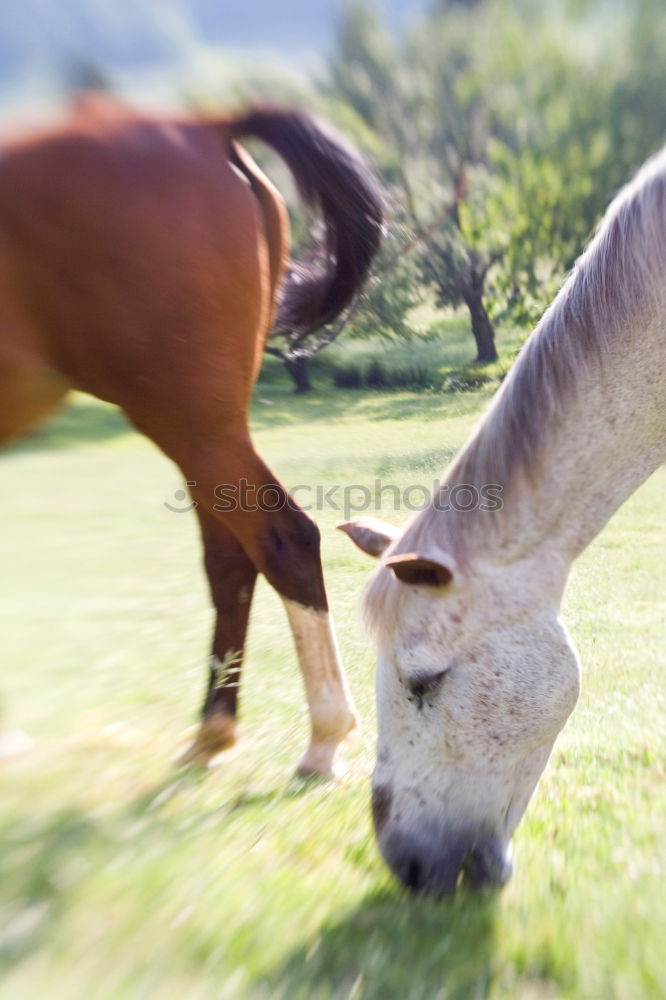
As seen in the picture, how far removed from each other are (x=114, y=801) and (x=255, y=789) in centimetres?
40

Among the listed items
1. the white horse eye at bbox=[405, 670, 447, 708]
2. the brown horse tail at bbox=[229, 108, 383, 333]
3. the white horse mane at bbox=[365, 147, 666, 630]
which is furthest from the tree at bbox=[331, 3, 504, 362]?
the white horse eye at bbox=[405, 670, 447, 708]

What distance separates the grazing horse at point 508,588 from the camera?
156 centimetres

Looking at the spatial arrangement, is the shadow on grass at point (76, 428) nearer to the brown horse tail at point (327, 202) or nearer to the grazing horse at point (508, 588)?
the brown horse tail at point (327, 202)

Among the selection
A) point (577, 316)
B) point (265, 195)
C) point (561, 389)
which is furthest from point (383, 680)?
point (265, 195)

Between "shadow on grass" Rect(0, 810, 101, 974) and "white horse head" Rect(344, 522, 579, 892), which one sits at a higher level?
"white horse head" Rect(344, 522, 579, 892)

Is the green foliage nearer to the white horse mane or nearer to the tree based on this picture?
the tree

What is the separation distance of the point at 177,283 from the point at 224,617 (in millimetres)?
1063

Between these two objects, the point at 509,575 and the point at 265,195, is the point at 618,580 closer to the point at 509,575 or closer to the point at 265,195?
the point at 509,575

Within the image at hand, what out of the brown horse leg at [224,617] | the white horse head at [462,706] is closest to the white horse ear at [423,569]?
the white horse head at [462,706]

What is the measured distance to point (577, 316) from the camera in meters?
1.59

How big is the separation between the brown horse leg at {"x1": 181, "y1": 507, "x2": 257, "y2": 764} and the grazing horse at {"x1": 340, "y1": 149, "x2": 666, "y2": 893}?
79 centimetres

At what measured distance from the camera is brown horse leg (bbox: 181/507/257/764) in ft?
7.55

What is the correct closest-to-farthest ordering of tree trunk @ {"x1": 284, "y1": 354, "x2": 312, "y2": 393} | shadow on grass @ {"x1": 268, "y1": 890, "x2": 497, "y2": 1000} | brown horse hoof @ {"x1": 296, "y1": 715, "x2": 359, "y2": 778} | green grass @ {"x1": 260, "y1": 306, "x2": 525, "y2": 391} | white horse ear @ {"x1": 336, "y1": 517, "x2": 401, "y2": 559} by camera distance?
1. shadow on grass @ {"x1": 268, "y1": 890, "x2": 497, "y2": 1000}
2. white horse ear @ {"x1": 336, "y1": 517, "x2": 401, "y2": 559}
3. brown horse hoof @ {"x1": 296, "y1": 715, "x2": 359, "y2": 778}
4. green grass @ {"x1": 260, "y1": 306, "x2": 525, "y2": 391}
5. tree trunk @ {"x1": 284, "y1": 354, "x2": 312, "y2": 393}

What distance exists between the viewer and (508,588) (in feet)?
5.22
